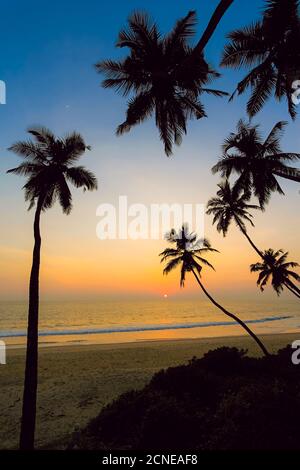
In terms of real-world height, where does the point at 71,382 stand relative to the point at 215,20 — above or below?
below

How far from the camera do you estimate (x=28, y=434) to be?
10.1m

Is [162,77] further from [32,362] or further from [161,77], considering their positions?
[32,362]

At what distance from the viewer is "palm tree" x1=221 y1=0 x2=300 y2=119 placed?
10.9 metres

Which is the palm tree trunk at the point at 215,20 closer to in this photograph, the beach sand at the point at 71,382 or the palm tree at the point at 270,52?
the palm tree at the point at 270,52

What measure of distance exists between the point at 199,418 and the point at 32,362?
6082 millimetres

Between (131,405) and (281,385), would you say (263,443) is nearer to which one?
(281,385)

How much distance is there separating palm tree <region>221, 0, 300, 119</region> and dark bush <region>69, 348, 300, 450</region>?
10.8m

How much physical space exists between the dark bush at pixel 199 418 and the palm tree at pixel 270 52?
10832mm

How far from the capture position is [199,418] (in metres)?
9.08

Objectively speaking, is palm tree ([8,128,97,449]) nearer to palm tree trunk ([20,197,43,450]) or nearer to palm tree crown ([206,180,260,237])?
palm tree trunk ([20,197,43,450])

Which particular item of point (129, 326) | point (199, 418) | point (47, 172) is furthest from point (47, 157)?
point (129, 326)

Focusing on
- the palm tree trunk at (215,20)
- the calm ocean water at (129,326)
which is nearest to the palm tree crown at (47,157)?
the palm tree trunk at (215,20)

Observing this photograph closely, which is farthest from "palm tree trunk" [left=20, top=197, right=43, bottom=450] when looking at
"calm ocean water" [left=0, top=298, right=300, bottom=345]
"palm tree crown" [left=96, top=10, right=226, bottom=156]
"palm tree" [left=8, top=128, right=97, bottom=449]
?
"calm ocean water" [left=0, top=298, right=300, bottom=345]
